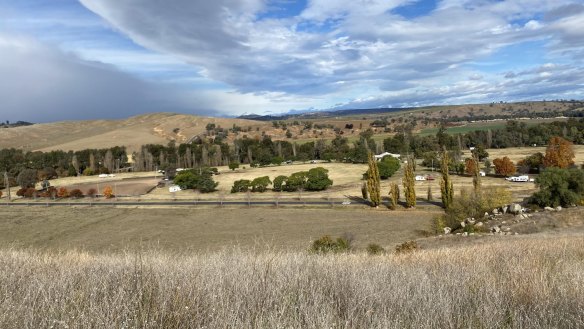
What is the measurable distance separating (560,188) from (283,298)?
4704 cm

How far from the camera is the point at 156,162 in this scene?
14112cm

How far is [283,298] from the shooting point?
5055 millimetres

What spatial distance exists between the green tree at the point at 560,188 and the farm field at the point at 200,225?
1228 centimetres

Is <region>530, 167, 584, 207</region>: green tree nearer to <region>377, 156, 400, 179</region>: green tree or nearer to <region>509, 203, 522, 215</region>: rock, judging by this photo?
<region>509, 203, 522, 215</region>: rock

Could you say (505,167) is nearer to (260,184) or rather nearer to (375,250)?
(260,184)

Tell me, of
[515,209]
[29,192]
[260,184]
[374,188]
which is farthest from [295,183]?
[29,192]

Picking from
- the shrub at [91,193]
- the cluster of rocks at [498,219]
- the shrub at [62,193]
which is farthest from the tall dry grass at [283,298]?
the shrub at [62,193]

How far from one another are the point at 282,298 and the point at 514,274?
391 centimetres

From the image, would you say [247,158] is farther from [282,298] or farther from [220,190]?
[282,298]

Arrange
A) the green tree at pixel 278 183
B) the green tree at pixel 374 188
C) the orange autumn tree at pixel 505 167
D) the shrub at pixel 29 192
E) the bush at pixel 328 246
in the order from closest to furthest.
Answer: the bush at pixel 328 246 < the green tree at pixel 374 188 < the orange autumn tree at pixel 505 167 < the green tree at pixel 278 183 < the shrub at pixel 29 192

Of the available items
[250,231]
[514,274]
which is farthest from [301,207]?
[514,274]

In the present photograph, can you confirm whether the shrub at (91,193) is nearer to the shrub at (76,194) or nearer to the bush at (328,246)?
the shrub at (76,194)

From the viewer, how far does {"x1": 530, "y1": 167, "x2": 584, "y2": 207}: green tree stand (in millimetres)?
42781

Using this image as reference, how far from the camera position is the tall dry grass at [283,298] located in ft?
14.0
